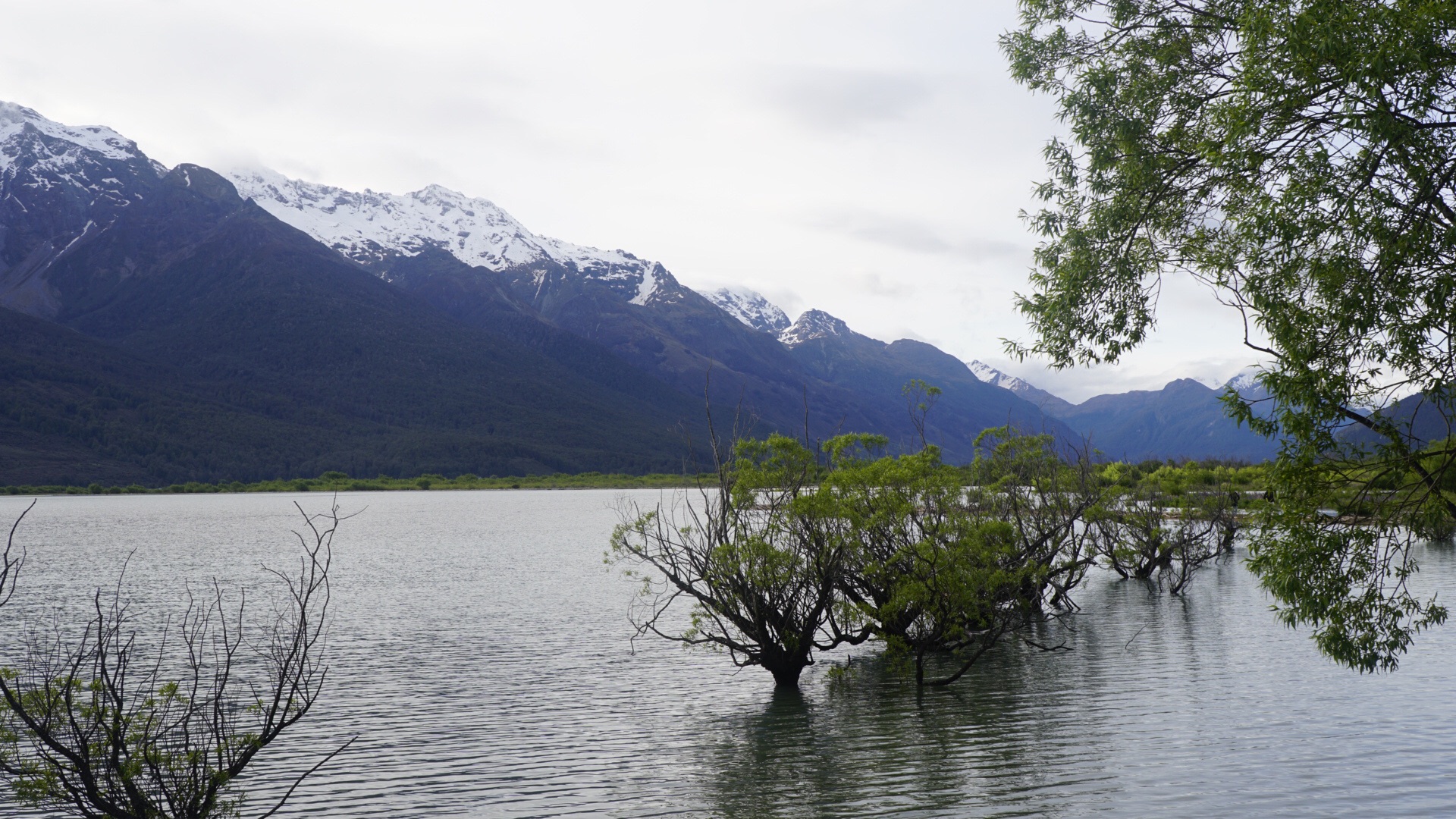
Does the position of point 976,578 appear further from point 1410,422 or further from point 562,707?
point 1410,422

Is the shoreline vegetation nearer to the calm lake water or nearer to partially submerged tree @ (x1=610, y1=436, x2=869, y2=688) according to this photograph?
the calm lake water

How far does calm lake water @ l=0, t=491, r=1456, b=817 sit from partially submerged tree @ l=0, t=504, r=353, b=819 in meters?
1.35

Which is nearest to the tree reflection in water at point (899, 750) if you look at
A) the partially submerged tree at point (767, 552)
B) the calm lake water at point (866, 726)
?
the calm lake water at point (866, 726)

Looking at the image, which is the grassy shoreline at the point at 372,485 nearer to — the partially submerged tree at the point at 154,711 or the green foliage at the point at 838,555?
the partially submerged tree at the point at 154,711

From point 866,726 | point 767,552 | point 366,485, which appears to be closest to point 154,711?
point 767,552

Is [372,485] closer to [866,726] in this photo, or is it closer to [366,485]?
[366,485]

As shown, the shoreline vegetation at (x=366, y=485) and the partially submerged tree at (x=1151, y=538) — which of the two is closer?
the partially submerged tree at (x=1151, y=538)

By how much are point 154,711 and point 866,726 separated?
1296 centimetres

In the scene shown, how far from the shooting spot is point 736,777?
1636cm

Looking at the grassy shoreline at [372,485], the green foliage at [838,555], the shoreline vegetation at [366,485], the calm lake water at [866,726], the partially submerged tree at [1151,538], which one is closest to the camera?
the calm lake water at [866,726]

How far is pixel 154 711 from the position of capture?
10.2 meters

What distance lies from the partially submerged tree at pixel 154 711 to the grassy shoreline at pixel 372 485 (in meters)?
131

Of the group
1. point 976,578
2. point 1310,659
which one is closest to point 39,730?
point 976,578

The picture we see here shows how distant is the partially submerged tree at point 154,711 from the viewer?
382 inches
